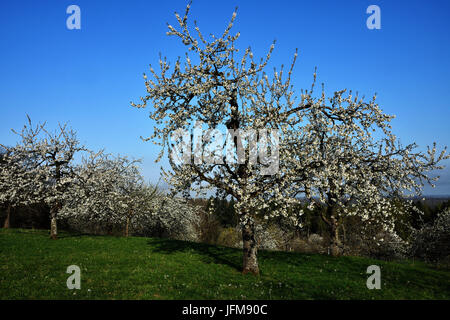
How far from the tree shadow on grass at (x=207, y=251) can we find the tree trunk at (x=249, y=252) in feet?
3.24

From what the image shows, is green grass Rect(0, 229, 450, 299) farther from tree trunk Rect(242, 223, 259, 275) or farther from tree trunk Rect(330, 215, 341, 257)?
tree trunk Rect(330, 215, 341, 257)

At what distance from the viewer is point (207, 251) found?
23.3 m

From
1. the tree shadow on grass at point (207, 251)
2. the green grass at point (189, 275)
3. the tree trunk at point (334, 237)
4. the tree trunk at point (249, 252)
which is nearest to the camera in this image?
the green grass at point (189, 275)

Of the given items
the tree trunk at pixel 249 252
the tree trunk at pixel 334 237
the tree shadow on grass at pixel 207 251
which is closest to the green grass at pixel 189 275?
the tree shadow on grass at pixel 207 251

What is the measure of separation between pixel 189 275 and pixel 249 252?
3.86 m

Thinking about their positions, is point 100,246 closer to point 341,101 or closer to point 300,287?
point 300,287

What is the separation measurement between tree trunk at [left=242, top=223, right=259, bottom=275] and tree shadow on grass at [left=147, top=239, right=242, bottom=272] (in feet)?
3.24

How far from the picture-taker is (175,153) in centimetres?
1797

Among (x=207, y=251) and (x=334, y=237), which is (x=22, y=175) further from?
(x=334, y=237)

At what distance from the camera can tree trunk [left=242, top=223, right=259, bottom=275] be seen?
56.3 feet

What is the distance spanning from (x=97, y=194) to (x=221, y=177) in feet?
61.0

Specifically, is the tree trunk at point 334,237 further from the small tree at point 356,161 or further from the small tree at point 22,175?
the small tree at point 22,175

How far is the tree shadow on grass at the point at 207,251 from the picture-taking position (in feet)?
65.5

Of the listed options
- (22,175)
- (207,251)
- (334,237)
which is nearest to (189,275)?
(207,251)
